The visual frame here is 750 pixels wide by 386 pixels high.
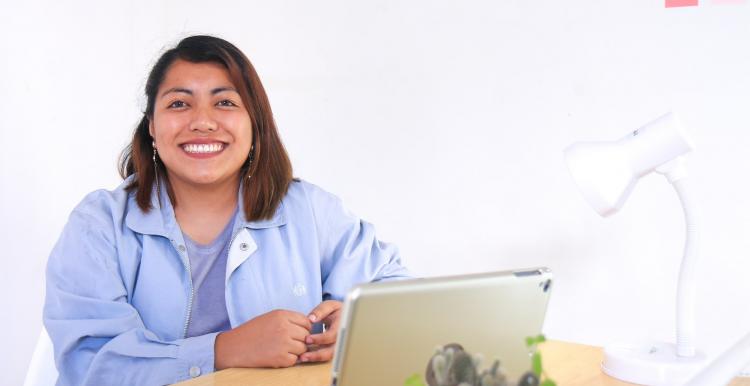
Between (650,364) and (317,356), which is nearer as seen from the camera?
(650,364)

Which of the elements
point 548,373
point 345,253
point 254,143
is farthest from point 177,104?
point 548,373

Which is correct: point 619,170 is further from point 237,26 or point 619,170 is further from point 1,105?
point 237,26

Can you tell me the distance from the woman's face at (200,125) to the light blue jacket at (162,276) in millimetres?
110

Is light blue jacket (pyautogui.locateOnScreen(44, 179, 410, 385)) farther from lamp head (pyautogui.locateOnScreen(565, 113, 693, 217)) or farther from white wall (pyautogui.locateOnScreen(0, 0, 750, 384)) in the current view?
lamp head (pyautogui.locateOnScreen(565, 113, 693, 217))

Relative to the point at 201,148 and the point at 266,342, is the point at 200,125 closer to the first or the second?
the point at 201,148

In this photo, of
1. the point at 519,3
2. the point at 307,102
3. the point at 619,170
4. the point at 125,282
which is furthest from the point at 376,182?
the point at 619,170

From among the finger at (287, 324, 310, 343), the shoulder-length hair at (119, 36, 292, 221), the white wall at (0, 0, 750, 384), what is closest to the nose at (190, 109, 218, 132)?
the shoulder-length hair at (119, 36, 292, 221)

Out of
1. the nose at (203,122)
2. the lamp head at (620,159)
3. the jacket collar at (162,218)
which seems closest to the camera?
the lamp head at (620,159)

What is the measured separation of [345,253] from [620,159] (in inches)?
34.1

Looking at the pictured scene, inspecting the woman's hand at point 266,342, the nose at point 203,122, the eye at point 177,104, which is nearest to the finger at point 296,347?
the woman's hand at point 266,342

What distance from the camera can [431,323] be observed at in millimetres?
976

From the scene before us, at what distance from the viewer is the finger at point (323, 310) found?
5.52ft

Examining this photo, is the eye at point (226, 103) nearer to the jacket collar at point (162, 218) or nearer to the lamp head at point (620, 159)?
the jacket collar at point (162, 218)

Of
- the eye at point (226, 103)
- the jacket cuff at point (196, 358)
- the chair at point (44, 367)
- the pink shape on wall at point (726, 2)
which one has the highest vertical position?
the pink shape on wall at point (726, 2)
